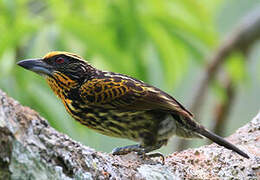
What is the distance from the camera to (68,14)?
15.5 ft

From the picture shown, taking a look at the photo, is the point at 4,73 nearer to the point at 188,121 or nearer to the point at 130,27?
the point at 130,27

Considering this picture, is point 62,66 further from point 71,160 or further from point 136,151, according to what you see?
point 71,160

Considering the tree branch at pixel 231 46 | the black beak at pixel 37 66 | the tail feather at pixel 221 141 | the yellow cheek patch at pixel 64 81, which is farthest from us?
the tree branch at pixel 231 46

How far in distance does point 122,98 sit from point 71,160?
5.04 feet

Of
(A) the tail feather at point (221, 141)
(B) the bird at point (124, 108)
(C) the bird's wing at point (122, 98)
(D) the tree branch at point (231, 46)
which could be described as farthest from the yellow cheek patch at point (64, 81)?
(D) the tree branch at point (231, 46)

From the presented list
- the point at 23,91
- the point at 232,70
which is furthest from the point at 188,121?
the point at 232,70

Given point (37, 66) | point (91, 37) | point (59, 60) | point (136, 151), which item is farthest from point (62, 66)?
point (136, 151)

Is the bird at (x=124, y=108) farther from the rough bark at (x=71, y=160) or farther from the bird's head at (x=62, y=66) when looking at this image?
the rough bark at (x=71, y=160)

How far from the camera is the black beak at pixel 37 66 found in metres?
3.92

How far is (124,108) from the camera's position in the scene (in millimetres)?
4074

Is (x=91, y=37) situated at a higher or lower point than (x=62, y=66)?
→ higher

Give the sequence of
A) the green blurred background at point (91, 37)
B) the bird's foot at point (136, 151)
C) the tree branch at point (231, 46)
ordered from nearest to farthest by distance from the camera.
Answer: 1. the bird's foot at point (136, 151)
2. the green blurred background at point (91, 37)
3. the tree branch at point (231, 46)

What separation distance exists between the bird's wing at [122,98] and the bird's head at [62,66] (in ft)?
0.66

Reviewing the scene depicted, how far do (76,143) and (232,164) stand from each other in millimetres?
1204
